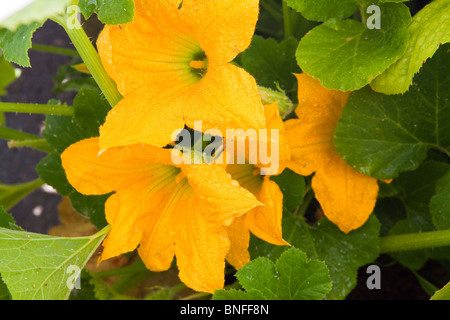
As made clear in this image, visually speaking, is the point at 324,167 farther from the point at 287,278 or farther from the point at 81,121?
the point at 81,121

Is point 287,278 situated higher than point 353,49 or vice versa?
point 353,49

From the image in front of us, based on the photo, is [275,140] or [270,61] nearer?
[275,140]

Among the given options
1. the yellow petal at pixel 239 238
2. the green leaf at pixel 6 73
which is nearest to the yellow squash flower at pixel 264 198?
the yellow petal at pixel 239 238

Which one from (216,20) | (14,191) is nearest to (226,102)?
(216,20)

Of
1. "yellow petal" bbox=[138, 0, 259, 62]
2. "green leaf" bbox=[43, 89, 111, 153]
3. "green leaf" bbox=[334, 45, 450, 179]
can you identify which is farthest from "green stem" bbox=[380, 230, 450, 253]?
"green leaf" bbox=[43, 89, 111, 153]
